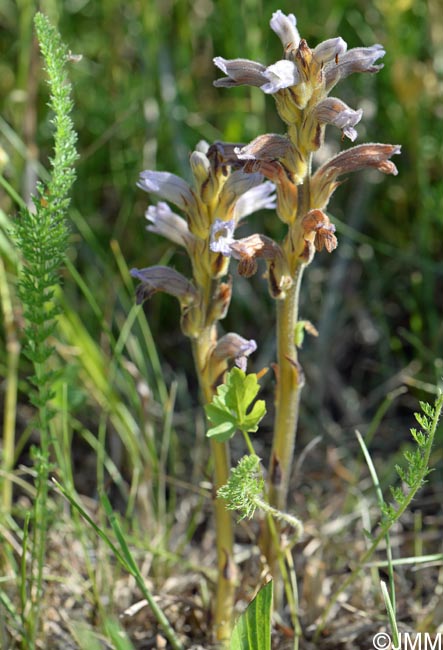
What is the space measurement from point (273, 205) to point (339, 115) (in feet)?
1.23

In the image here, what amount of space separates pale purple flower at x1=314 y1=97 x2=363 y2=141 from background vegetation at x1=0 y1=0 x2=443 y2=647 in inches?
47.2

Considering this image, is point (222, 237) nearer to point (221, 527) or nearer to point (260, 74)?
point (260, 74)

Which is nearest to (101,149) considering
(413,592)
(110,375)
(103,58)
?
(103,58)

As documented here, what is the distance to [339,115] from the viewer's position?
5.09ft

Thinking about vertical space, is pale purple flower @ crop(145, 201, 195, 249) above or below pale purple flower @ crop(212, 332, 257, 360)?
above

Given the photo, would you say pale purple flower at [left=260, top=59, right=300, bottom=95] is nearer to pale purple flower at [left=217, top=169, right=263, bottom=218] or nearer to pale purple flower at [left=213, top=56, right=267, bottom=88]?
pale purple flower at [left=213, top=56, right=267, bottom=88]

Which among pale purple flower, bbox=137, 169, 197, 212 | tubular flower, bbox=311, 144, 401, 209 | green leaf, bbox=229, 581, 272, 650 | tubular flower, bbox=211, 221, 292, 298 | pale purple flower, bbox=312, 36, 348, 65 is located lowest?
green leaf, bbox=229, 581, 272, 650

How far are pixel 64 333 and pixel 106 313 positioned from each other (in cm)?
26

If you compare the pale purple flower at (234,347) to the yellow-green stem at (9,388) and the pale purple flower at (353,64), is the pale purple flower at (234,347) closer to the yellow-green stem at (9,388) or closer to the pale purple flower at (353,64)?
the pale purple flower at (353,64)

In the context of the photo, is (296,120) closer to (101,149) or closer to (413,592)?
(413,592)

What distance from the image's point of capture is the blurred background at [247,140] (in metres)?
3.01

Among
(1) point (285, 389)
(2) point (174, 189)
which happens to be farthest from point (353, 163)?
(1) point (285, 389)

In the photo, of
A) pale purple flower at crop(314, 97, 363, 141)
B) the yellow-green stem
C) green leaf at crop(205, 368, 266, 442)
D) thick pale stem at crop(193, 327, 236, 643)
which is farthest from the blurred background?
pale purple flower at crop(314, 97, 363, 141)

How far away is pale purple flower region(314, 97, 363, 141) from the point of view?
1.54 m
